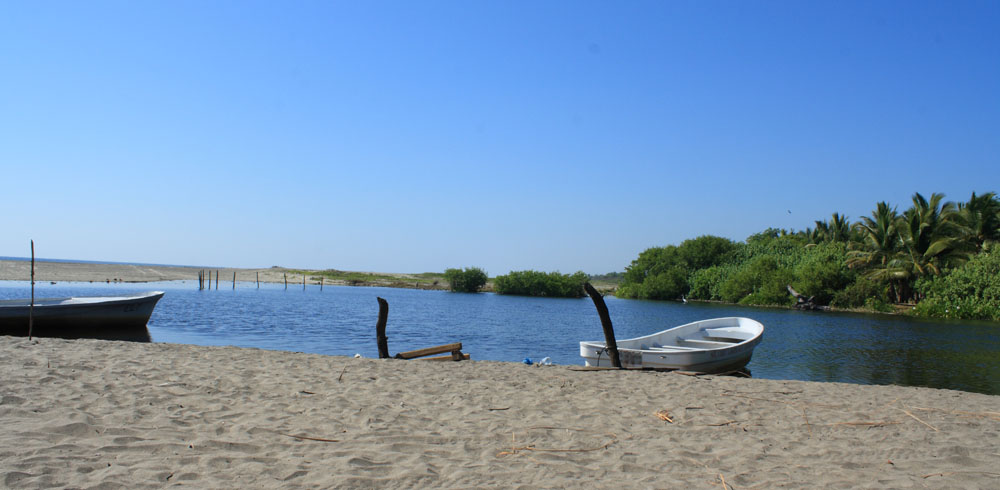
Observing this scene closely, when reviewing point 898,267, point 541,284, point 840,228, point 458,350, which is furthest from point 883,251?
point 458,350

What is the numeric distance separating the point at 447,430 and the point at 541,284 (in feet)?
256

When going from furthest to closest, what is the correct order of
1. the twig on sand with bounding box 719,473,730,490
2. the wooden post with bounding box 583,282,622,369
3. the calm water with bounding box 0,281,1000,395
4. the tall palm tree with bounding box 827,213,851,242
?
the tall palm tree with bounding box 827,213,851,242 < the calm water with bounding box 0,281,1000,395 < the wooden post with bounding box 583,282,622,369 < the twig on sand with bounding box 719,473,730,490

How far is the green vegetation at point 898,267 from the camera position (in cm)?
4262

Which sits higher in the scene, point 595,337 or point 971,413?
point 971,413

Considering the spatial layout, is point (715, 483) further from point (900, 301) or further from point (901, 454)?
point (900, 301)

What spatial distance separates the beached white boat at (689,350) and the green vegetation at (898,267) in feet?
110

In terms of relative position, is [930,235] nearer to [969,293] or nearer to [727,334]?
[969,293]

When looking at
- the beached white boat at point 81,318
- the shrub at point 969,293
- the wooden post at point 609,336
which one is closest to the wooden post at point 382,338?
the wooden post at point 609,336

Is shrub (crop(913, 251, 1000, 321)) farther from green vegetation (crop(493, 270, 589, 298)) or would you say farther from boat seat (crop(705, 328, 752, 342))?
green vegetation (crop(493, 270, 589, 298))

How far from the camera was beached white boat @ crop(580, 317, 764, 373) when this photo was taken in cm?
1498

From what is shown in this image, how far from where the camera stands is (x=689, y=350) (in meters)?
15.3

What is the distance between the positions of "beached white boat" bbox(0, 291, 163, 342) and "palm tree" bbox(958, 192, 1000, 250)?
57646 mm

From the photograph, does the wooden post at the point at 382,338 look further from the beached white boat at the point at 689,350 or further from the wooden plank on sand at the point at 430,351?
the beached white boat at the point at 689,350

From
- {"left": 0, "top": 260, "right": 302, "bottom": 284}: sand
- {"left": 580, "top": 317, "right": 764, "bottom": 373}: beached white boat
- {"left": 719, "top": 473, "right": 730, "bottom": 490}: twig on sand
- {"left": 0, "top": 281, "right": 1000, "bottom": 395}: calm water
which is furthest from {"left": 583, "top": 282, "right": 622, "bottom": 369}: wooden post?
{"left": 0, "top": 260, "right": 302, "bottom": 284}: sand
